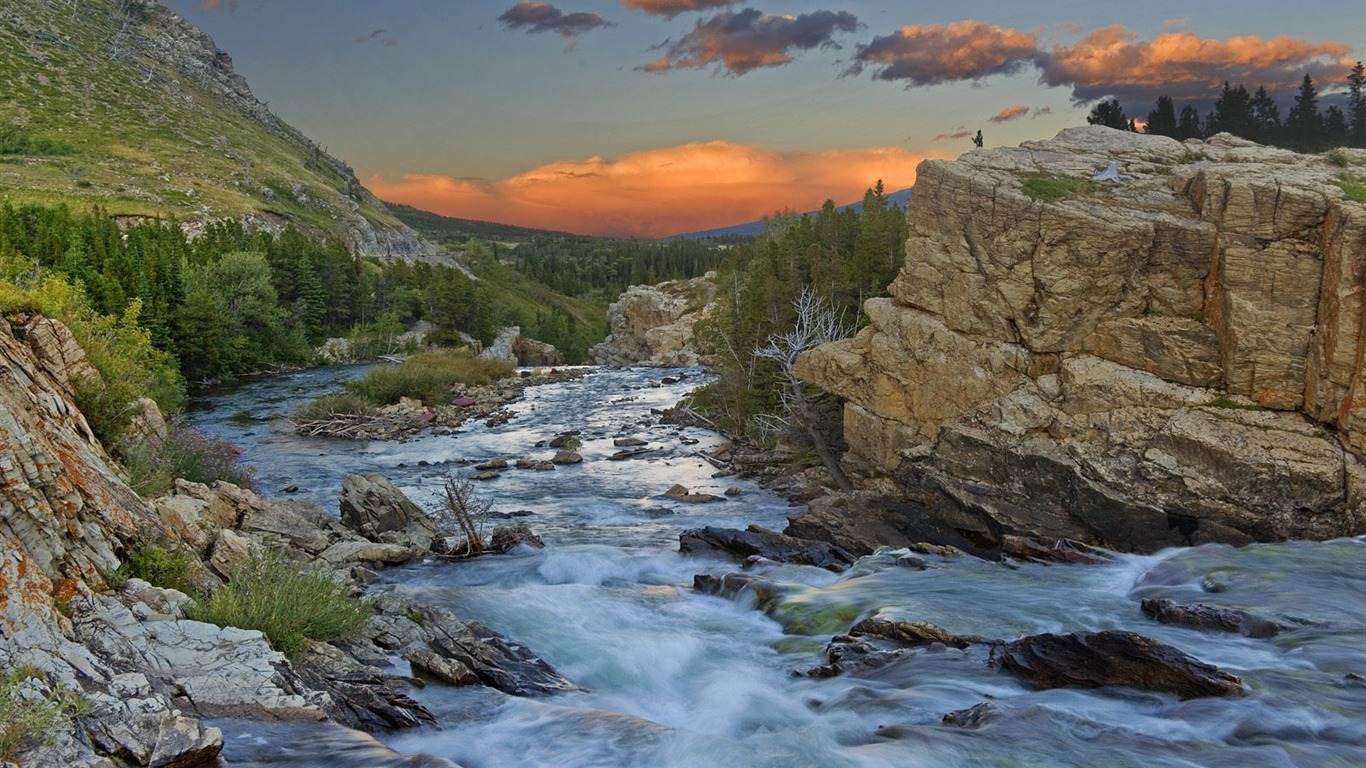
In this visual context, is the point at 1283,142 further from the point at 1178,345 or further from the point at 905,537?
the point at 905,537

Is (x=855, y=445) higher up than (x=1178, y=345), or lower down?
lower down

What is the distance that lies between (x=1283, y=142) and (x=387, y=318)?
277 feet

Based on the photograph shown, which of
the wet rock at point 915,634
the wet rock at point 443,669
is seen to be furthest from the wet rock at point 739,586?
the wet rock at point 443,669

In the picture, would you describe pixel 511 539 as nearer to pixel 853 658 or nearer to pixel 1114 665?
pixel 853 658

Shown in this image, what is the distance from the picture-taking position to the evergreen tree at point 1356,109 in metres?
57.0

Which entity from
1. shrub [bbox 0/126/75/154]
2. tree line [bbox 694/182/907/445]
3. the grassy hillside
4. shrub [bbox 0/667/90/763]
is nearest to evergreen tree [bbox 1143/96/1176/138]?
tree line [bbox 694/182/907/445]

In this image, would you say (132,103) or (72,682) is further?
(132,103)

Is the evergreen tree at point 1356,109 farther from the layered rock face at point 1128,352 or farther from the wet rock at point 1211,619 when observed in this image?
the wet rock at point 1211,619

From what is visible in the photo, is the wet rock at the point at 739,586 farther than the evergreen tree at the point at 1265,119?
No

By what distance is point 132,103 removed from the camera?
510ft

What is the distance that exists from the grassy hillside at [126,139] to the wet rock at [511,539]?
10015 centimetres

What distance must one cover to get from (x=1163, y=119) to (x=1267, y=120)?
12409 mm

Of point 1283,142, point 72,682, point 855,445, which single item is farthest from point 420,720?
point 1283,142

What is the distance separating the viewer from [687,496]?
2867 cm
